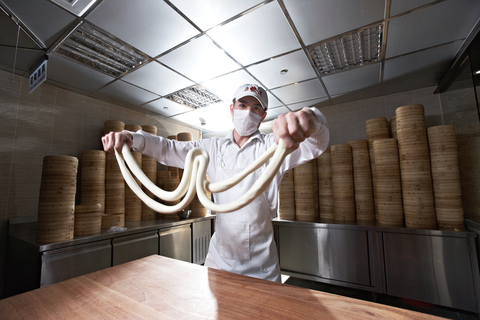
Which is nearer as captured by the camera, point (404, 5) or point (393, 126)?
point (404, 5)

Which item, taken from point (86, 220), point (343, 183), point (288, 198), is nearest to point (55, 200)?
point (86, 220)

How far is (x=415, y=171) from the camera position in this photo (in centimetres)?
267

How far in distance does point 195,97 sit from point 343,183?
2.64 meters

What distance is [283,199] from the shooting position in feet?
11.9

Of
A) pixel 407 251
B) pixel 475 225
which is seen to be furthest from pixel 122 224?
pixel 475 225

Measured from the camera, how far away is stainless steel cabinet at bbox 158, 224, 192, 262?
3115mm

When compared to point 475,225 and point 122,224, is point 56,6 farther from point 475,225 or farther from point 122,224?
point 475,225

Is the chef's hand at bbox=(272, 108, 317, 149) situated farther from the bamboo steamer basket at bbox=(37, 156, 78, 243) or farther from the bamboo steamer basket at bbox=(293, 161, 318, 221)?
the bamboo steamer basket at bbox=(293, 161, 318, 221)

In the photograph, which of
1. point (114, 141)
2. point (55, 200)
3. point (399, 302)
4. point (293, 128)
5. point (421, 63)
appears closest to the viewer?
point (293, 128)

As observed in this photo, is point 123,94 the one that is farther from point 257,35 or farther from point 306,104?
point 306,104

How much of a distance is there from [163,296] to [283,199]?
9.75 feet

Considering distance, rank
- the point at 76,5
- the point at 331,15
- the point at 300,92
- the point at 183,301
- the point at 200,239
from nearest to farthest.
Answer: the point at 183,301
the point at 76,5
the point at 331,15
the point at 300,92
the point at 200,239

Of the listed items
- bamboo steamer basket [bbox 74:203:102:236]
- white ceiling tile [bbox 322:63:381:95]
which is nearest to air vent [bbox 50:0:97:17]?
bamboo steamer basket [bbox 74:203:102:236]

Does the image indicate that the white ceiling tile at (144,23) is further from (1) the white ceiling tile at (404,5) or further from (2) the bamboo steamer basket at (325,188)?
(2) the bamboo steamer basket at (325,188)
